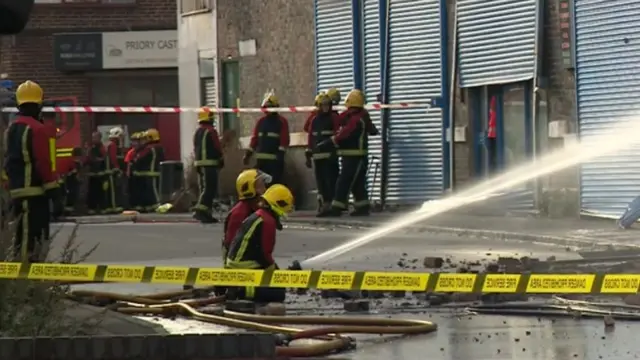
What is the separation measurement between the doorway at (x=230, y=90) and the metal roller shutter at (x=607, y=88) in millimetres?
12096

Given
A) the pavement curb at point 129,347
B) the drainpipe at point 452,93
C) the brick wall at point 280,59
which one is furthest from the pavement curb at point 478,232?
the pavement curb at point 129,347

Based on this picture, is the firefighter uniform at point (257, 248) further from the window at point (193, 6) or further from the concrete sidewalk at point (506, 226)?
the window at point (193, 6)

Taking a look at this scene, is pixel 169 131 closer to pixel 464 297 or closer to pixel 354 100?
pixel 354 100

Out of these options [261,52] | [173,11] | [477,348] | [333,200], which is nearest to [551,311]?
[477,348]

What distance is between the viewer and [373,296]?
13.6 m

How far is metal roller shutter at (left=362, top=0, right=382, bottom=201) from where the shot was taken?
2792 cm

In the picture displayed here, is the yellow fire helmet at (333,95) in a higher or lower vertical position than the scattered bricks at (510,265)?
higher

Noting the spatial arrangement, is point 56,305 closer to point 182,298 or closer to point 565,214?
point 182,298

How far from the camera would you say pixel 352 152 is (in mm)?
23953

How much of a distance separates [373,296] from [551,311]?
1916 mm

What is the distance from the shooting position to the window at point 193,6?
1373 inches

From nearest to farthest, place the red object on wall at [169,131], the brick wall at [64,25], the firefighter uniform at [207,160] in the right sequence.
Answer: the firefighter uniform at [207,160] < the red object on wall at [169,131] < the brick wall at [64,25]

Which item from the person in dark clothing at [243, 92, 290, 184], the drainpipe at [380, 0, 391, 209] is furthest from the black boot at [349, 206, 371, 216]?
the drainpipe at [380, 0, 391, 209]

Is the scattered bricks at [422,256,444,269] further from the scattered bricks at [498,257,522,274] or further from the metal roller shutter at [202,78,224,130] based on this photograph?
the metal roller shutter at [202,78,224,130]
